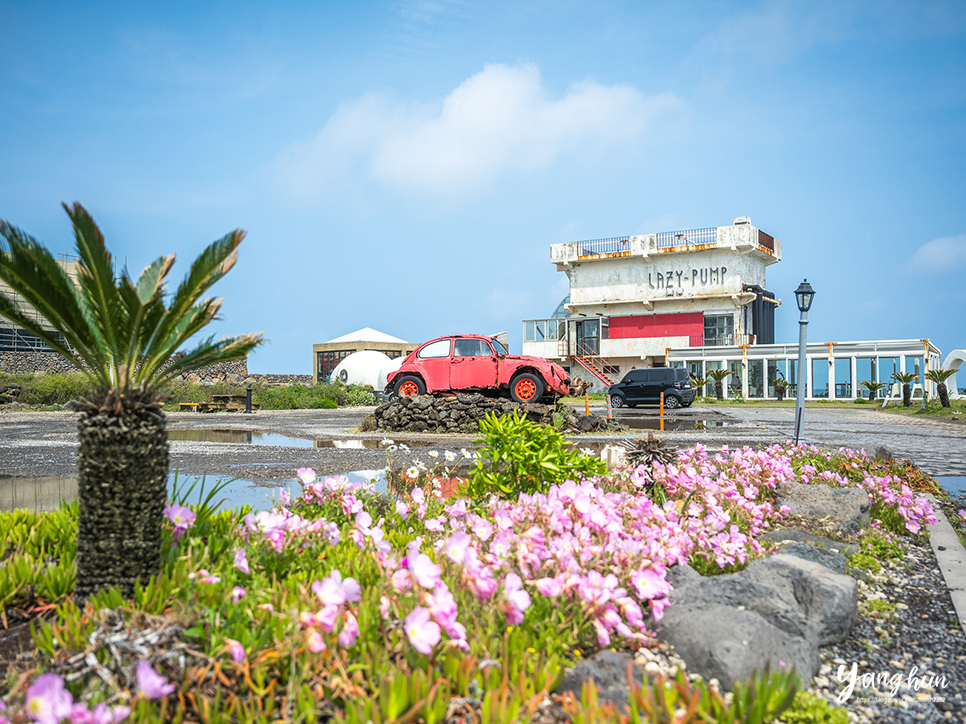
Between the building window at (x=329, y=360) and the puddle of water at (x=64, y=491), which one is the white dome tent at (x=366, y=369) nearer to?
the building window at (x=329, y=360)

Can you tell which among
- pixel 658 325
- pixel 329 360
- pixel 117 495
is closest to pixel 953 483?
pixel 117 495

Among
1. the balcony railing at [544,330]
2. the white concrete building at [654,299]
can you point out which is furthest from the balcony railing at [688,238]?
the balcony railing at [544,330]

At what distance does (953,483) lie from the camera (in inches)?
307

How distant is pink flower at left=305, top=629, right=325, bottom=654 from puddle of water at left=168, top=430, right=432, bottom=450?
9.16 meters

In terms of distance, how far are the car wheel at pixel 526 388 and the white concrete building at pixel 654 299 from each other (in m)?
27.8

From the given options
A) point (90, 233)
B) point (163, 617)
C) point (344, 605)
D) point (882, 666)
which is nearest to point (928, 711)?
point (882, 666)

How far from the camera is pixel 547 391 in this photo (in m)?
15.9

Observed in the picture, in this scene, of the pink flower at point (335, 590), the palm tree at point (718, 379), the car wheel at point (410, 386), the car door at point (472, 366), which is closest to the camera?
the pink flower at point (335, 590)

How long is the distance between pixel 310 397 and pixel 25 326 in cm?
2971

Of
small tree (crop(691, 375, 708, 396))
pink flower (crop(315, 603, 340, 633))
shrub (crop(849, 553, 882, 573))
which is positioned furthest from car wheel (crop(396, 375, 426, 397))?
small tree (crop(691, 375, 708, 396))

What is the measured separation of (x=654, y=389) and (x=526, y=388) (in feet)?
44.4

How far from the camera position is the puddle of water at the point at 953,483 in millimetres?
7266

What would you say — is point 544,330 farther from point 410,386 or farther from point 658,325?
point 410,386

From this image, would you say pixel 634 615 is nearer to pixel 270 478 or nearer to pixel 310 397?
pixel 270 478
